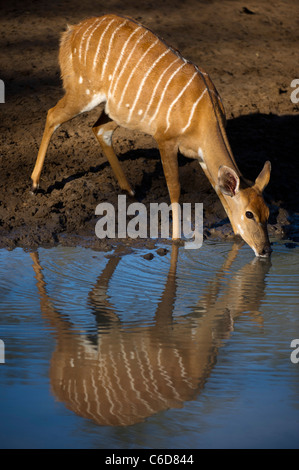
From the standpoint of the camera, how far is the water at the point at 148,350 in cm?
303

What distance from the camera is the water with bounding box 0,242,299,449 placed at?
9.95 feet

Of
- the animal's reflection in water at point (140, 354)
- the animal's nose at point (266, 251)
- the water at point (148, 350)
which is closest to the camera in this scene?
the water at point (148, 350)

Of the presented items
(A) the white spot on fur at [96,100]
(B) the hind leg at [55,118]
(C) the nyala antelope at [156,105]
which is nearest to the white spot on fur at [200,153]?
(C) the nyala antelope at [156,105]

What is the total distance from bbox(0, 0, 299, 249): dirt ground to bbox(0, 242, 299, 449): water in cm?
74

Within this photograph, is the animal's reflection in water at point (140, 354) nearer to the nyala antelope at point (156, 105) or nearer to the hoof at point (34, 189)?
the nyala antelope at point (156, 105)

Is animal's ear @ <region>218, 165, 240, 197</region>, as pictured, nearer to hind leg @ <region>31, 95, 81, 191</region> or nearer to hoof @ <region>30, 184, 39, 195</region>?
hind leg @ <region>31, 95, 81, 191</region>

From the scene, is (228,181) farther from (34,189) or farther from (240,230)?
(34,189)

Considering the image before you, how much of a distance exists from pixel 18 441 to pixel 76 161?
14.4ft

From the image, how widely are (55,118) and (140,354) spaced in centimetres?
313

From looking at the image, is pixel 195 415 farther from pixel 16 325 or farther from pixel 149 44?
pixel 149 44

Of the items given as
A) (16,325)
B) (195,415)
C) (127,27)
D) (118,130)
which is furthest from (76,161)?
(195,415)

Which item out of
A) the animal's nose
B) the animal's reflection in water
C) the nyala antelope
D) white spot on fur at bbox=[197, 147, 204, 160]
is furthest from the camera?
white spot on fur at bbox=[197, 147, 204, 160]

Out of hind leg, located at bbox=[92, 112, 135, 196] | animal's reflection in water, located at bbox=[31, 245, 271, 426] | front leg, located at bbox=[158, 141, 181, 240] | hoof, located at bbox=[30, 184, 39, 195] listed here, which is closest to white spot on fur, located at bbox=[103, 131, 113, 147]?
hind leg, located at bbox=[92, 112, 135, 196]

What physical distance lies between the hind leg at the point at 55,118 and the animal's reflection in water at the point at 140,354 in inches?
69.9
